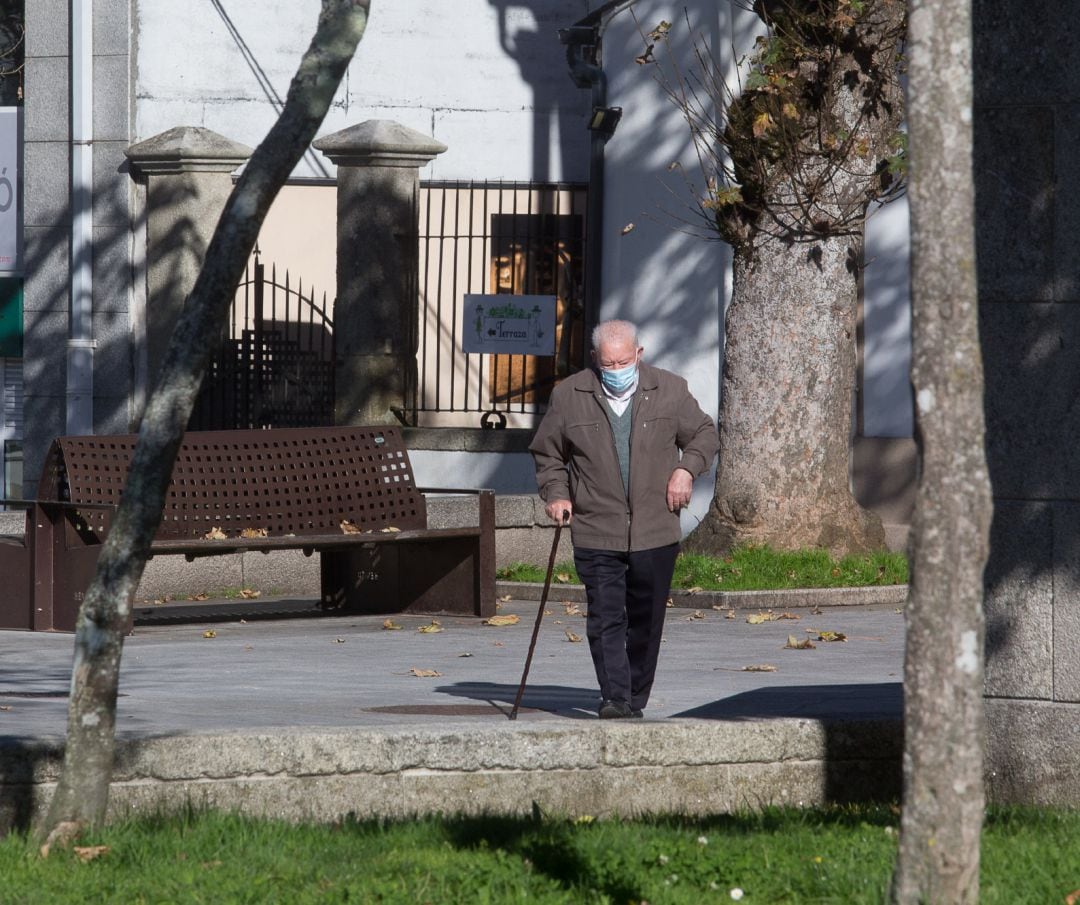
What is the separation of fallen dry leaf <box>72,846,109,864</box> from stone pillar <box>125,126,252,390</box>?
1348 cm

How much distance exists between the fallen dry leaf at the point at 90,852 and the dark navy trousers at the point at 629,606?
2.81m

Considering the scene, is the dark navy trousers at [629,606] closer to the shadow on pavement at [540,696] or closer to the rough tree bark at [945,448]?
the shadow on pavement at [540,696]

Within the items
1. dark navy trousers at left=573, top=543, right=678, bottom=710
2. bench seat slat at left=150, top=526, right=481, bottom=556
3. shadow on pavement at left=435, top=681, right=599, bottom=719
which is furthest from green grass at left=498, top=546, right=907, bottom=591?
dark navy trousers at left=573, top=543, right=678, bottom=710

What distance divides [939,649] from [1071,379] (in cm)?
246

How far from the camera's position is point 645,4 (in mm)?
17312

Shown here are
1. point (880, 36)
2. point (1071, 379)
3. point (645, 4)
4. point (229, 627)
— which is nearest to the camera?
point (1071, 379)

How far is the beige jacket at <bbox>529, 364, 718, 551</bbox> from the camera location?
8297mm

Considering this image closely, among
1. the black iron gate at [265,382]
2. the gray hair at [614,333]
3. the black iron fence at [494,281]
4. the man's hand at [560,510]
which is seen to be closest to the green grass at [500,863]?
the man's hand at [560,510]

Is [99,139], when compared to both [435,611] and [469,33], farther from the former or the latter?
[435,611]

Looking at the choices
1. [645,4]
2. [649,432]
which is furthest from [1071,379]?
[645,4]

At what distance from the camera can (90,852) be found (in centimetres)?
575

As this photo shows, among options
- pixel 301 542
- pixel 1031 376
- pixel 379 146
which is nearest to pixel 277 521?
pixel 301 542

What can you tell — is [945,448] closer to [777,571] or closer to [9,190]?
[777,571]

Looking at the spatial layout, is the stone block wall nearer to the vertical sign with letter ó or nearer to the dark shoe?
the dark shoe
